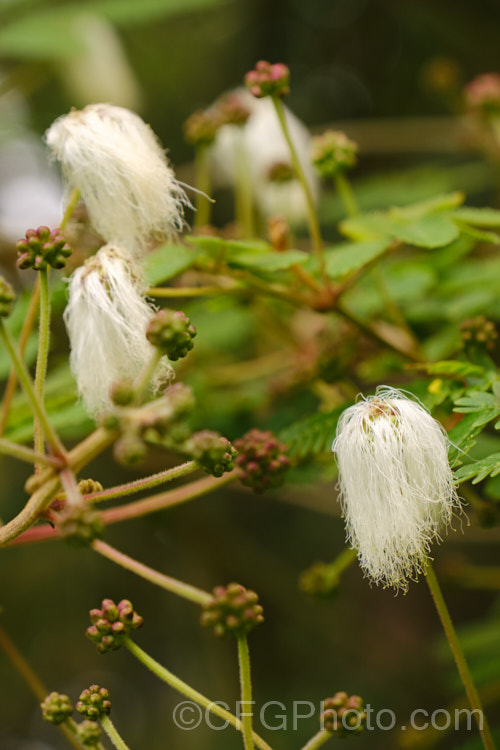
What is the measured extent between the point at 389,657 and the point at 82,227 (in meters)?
3.94

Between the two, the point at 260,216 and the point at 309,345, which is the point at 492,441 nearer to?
the point at 309,345

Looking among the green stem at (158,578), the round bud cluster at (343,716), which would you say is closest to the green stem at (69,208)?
the green stem at (158,578)

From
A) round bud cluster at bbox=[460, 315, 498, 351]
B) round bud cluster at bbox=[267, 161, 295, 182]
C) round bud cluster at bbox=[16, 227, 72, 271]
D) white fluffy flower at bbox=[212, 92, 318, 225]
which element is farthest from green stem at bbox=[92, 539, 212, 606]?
white fluffy flower at bbox=[212, 92, 318, 225]

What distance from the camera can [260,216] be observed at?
3.12 meters

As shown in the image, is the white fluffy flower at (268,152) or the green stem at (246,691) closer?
the green stem at (246,691)

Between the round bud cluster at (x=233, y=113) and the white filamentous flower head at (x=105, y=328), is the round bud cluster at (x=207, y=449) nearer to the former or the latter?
the white filamentous flower head at (x=105, y=328)

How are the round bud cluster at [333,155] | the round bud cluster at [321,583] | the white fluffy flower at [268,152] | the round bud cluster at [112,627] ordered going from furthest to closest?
the white fluffy flower at [268,152], the round bud cluster at [333,155], the round bud cluster at [321,583], the round bud cluster at [112,627]

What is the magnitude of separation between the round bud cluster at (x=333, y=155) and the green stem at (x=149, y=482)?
1.10m

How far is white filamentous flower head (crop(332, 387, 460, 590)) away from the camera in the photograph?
1.22 meters

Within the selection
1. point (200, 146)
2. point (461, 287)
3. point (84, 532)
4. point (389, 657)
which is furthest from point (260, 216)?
point (389, 657)

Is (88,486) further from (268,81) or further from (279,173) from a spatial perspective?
(279,173)

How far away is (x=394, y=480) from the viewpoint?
123 cm

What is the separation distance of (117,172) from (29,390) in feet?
1.90

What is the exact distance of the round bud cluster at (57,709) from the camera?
1152 millimetres
